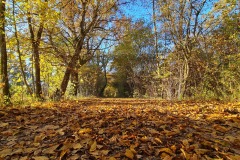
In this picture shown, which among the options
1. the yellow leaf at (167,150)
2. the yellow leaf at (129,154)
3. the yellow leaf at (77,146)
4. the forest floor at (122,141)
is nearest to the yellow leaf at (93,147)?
the forest floor at (122,141)

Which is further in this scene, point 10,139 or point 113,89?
point 113,89

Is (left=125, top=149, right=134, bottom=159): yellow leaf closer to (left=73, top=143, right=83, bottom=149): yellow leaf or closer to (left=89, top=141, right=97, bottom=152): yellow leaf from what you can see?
(left=89, top=141, right=97, bottom=152): yellow leaf

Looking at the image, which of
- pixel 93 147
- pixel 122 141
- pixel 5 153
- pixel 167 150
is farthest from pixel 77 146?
pixel 167 150

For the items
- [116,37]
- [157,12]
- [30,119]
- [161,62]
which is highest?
[157,12]

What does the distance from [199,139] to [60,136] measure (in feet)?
5.66

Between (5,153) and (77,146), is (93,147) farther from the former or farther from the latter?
(5,153)

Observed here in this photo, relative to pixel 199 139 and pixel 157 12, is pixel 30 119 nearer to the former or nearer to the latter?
pixel 199 139

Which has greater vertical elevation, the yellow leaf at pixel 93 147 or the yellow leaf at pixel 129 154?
the yellow leaf at pixel 93 147

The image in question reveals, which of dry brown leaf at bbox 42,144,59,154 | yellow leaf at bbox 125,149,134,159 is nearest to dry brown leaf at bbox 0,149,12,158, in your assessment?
dry brown leaf at bbox 42,144,59,154

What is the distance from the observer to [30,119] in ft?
11.4

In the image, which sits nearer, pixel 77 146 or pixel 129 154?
pixel 129 154

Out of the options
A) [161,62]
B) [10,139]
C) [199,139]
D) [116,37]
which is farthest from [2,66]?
[161,62]

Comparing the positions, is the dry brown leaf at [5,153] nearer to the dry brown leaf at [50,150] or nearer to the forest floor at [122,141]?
the forest floor at [122,141]

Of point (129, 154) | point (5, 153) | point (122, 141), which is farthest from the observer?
point (122, 141)
